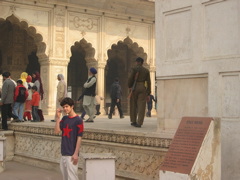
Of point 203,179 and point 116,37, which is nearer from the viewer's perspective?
point 203,179

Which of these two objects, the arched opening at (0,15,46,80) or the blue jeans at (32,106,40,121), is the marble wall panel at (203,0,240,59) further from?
the arched opening at (0,15,46,80)

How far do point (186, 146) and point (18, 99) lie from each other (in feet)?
20.9

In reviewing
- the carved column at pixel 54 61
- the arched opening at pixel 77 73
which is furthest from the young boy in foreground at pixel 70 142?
the arched opening at pixel 77 73

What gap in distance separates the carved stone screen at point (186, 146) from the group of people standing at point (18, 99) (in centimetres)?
578

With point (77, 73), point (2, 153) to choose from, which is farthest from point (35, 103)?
point (77, 73)

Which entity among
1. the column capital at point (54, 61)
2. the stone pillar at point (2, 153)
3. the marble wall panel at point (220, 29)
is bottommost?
the stone pillar at point (2, 153)

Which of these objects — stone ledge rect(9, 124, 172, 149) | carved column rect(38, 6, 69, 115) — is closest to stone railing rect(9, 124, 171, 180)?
stone ledge rect(9, 124, 172, 149)

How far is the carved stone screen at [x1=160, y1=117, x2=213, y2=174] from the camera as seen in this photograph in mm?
3660

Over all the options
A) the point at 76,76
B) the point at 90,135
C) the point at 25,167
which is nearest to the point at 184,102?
the point at 90,135

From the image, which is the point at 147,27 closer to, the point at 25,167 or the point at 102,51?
the point at 102,51

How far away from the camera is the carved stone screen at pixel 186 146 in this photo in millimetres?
3660

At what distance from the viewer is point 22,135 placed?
8.69m

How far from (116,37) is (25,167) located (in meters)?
11.4

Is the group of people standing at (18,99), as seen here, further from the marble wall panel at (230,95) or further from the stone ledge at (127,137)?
the marble wall panel at (230,95)
